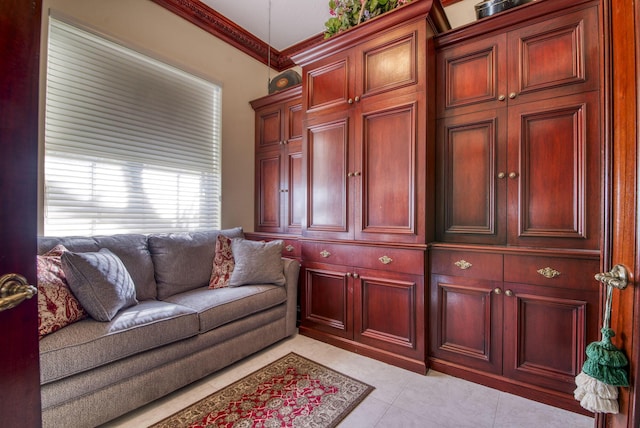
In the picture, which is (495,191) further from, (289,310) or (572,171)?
(289,310)

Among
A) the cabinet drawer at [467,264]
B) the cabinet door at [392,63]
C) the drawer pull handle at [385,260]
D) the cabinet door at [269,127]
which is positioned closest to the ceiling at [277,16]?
the cabinet door at [269,127]

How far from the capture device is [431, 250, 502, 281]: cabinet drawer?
1.81m

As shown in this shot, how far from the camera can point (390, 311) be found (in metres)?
2.12

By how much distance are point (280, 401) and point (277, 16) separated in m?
3.40

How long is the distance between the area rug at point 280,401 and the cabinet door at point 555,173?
4.79 ft

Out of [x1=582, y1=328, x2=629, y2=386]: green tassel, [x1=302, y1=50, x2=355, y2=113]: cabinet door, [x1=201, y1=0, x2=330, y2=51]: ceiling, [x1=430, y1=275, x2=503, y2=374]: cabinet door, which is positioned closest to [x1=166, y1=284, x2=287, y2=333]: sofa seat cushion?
[x1=430, y1=275, x2=503, y2=374]: cabinet door

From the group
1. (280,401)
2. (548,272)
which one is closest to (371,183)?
(548,272)

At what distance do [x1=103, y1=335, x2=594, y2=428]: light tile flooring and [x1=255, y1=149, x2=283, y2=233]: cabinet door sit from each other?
5.16 ft

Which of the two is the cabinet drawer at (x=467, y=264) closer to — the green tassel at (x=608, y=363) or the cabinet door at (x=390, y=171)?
the cabinet door at (x=390, y=171)

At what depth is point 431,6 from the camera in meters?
1.90

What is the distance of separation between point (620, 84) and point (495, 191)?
120 centimetres

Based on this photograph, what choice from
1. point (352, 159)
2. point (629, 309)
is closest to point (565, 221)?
point (629, 309)

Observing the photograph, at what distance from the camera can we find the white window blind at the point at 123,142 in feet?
6.78

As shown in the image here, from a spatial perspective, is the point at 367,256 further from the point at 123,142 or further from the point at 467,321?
the point at 123,142
